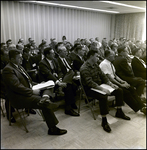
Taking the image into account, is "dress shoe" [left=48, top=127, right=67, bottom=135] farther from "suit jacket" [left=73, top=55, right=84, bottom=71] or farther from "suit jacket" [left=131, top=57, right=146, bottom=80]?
"suit jacket" [left=131, top=57, right=146, bottom=80]

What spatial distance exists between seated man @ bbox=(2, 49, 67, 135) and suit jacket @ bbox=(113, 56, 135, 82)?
5.68ft

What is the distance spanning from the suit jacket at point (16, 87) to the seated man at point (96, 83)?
1.03m

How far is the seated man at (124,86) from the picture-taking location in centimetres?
337

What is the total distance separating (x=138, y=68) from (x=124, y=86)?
891 mm

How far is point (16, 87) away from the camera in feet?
8.07

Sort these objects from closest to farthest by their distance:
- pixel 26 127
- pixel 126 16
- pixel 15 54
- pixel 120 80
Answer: pixel 15 54 < pixel 26 127 < pixel 120 80 < pixel 126 16

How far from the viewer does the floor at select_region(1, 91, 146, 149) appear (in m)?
2.43

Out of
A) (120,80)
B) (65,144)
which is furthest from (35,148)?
(120,80)

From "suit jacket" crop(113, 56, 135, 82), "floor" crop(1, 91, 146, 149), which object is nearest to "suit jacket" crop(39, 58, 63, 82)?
"floor" crop(1, 91, 146, 149)

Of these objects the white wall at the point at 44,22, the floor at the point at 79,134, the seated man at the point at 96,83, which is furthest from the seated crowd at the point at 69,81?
the white wall at the point at 44,22

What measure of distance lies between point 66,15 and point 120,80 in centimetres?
809

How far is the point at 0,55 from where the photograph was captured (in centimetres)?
416

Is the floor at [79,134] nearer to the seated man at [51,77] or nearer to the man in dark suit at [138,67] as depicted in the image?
the seated man at [51,77]

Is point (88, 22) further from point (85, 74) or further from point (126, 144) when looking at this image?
point (126, 144)
